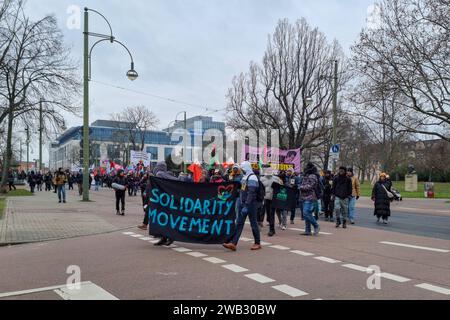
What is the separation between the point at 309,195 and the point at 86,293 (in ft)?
22.8

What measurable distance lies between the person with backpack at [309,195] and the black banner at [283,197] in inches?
34.0

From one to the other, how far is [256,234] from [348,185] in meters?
5.09

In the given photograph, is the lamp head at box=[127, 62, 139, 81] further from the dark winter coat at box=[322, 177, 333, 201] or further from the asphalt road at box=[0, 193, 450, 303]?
the asphalt road at box=[0, 193, 450, 303]

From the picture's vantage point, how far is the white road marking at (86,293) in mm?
5402

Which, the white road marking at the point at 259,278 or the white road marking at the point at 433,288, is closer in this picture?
the white road marking at the point at 433,288

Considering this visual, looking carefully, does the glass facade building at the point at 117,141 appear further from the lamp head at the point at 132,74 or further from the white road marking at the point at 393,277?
the white road marking at the point at 393,277

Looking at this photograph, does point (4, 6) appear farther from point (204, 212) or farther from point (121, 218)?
point (204, 212)

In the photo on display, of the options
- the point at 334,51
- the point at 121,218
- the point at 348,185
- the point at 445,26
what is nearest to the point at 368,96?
the point at 445,26

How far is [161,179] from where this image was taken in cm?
941

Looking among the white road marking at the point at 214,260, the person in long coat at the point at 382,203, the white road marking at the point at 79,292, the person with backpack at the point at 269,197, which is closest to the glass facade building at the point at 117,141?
the person in long coat at the point at 382,203

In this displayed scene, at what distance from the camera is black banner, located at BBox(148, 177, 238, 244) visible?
30.0 ft

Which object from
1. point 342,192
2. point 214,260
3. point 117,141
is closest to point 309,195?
point 342,192

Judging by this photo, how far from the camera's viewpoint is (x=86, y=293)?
5.59 metres
